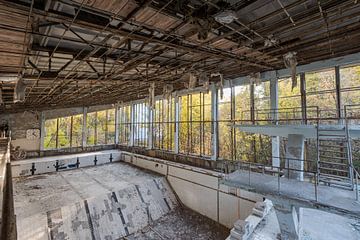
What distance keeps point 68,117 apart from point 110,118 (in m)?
3.06

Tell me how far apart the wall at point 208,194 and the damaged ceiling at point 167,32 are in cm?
446

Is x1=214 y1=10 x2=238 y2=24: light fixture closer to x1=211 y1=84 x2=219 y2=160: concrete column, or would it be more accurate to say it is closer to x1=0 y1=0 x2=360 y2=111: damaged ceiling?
x1=0 y1=0 x2=360 y2=111: damaged ceiling

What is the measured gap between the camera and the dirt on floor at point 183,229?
6.46 meters

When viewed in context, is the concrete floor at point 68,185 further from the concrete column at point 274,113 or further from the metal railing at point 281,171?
the concrete column at point 274,113

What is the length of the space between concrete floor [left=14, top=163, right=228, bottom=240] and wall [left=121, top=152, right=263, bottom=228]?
0.37 meters

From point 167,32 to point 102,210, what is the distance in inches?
254

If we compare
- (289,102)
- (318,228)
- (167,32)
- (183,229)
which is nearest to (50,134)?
(183,229)

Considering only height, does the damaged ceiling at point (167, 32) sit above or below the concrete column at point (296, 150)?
above

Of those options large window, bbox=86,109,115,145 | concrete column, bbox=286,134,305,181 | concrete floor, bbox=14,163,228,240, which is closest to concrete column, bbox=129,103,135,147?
large window, bbox=86,109,115,145

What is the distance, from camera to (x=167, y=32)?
11.7 ft

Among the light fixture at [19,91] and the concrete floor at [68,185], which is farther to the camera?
the concrete floor at [68,185]

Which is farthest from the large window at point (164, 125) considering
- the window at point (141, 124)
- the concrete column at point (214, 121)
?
the concrete column at point (214, 121)

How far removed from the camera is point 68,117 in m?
15.2

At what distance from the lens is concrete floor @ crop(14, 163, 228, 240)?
19.7ft
